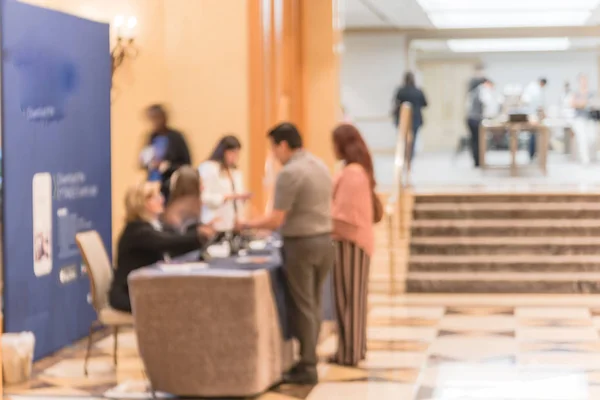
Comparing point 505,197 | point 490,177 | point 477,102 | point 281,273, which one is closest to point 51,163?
point 281,273

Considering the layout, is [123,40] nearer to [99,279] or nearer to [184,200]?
[184,200]

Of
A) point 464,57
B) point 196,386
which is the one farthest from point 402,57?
point 196,386

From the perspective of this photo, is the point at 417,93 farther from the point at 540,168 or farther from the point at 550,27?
the point at 550,27

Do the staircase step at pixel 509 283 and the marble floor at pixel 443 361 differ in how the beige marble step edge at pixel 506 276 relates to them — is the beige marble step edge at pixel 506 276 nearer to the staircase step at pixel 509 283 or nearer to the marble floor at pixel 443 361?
the staircase step at pixel 509 283

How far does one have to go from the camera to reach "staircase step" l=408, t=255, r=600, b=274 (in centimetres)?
1097

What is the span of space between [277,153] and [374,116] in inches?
650

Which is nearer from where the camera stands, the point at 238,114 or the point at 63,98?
the point at 63,98

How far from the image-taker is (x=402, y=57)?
22500 millimetres

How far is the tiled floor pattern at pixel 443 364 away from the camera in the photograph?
253 inches

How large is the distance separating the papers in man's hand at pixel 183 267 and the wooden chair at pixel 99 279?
2.03 ft

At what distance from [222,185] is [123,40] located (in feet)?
6.08

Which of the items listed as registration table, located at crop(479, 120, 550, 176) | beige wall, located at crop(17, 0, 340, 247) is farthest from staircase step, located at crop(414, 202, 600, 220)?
registration table, located at crop(479, 120, 550, 176)

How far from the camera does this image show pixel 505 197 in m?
12.3

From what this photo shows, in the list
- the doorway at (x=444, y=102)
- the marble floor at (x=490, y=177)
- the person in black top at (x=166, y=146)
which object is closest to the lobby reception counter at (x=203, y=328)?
A: the person in black top at (x=166, y=146)
